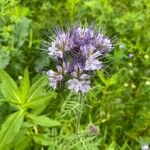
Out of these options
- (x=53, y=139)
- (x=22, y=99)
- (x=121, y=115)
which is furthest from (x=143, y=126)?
(x=22, y=99)

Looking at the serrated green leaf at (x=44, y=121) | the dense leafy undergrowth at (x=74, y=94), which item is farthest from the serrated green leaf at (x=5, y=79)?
the serrated green leaf at (x=44, y=121)

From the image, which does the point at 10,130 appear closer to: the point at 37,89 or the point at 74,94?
the point at 37,89

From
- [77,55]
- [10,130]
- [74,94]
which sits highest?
[77,55]

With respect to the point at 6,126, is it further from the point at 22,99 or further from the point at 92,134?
the point at 92,134

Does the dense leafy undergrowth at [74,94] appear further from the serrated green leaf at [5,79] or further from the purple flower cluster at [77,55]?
the purple flower cluster at [77,55]

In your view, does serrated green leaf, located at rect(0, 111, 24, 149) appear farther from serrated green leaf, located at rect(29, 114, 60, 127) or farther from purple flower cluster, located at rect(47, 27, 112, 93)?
purple flower cluster, located at rect(47, 27, 112, 93)

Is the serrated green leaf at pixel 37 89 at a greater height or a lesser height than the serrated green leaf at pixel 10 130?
greater

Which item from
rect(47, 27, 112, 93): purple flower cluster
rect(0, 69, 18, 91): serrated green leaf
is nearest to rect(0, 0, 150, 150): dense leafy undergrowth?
rect(0, 69, 18, 91): serrated green leaf

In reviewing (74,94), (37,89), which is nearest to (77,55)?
(37,89)
